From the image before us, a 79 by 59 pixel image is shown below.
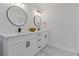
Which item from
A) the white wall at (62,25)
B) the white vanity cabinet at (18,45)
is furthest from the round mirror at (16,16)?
the white wall at (62,25)

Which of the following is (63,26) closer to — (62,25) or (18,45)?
(62,25)

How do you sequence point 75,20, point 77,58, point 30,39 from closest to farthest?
1. point 77,58
2. point 30,39
3. point 75,20

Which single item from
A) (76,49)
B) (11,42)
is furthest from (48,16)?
(11,42)

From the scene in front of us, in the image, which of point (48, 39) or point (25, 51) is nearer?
point (25, 51)

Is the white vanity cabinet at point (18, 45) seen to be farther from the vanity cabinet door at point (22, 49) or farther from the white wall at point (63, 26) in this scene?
the white wall at point (63, 26)

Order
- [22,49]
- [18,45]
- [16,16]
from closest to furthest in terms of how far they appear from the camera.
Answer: [18,45] → [22,49] → [16,16]

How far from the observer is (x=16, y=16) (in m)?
1.96

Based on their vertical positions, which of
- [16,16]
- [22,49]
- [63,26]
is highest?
[16,16]

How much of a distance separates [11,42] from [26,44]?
429mm

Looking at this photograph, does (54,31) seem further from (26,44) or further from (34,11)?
(26,44)

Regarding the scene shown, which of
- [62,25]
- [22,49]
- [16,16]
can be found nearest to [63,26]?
[62,25]

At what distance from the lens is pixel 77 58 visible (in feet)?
3.16

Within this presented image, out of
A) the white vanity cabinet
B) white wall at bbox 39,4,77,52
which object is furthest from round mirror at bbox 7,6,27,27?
white wall at bbox 39,4,77,52

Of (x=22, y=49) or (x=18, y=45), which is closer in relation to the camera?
(x=18, y=45)
